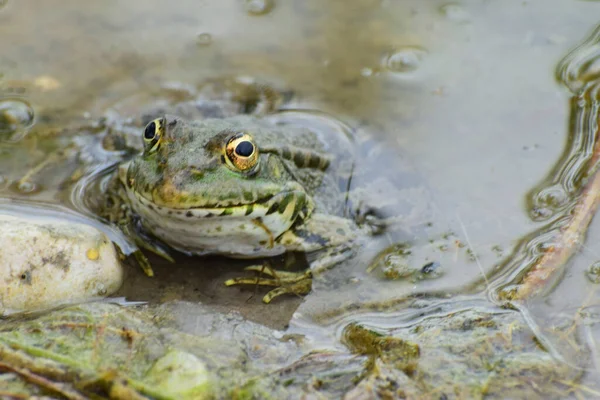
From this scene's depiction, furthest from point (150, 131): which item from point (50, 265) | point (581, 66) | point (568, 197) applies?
point (581, 66)

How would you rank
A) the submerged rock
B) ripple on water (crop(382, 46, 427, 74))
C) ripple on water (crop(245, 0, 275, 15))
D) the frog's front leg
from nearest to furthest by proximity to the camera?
the submerged rock → the frog's front leg → ripple on water (crop(382, 46, 427, 74)) → ripple on water (crop(245, 0, 275, 15))

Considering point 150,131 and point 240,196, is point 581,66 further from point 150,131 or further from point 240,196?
point 150,131

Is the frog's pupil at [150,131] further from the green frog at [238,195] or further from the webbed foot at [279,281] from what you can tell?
the webbed foot at [279,281]

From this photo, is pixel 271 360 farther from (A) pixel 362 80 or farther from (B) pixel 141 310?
(A) pixel 362 80

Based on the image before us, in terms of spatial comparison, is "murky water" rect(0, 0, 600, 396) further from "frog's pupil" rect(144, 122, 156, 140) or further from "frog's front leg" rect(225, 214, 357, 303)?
"frog's pupil" rect(144, 122, 156, 140)

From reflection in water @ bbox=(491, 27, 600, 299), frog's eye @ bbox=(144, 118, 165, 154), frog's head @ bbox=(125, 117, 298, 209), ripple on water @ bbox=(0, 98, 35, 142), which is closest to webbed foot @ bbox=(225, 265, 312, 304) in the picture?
frog's head @ bbox=(125, 117, 298, 209)

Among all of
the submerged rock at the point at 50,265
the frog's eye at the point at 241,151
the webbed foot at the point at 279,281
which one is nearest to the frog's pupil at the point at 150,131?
the frog's eye at the point at 241,151
